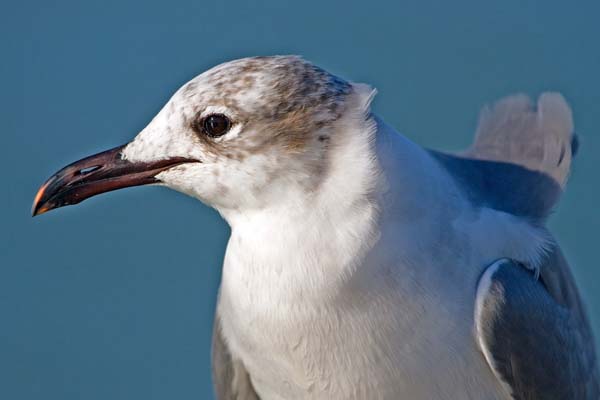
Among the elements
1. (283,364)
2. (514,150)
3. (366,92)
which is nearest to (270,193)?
(366,92)

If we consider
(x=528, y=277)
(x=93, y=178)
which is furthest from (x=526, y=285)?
(x=93, y=178)

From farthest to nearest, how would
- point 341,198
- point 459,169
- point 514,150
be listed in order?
point 514,150, point 459,169, point 341,198

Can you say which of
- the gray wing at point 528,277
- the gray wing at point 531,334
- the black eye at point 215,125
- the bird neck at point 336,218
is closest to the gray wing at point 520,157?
the gray wing at point 528,277

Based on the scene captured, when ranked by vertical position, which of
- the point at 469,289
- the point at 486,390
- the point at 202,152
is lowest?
the point at 486,390

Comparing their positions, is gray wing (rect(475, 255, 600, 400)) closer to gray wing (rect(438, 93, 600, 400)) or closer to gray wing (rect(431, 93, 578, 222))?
gray wing (rect(438, 93, 600, 400))

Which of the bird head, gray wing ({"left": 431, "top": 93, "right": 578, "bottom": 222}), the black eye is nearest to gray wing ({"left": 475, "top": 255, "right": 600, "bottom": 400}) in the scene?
gray wing ({"left": 431, "top": 93, "right": 578, "bottom": 222})

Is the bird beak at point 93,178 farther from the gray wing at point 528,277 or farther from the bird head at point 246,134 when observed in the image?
the gray wing at point 528,277

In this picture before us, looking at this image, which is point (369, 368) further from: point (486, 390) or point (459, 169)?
point (459, 169)
